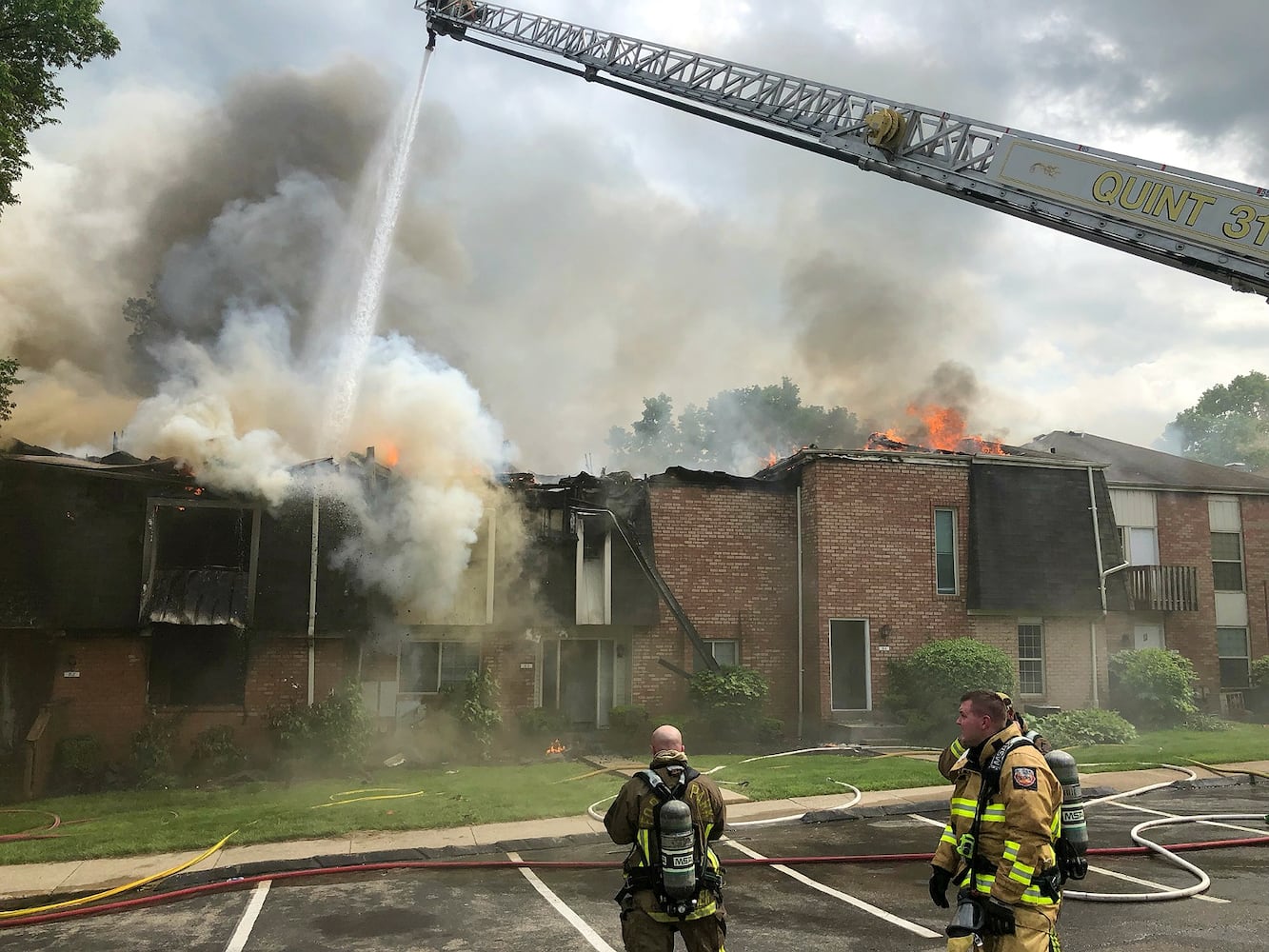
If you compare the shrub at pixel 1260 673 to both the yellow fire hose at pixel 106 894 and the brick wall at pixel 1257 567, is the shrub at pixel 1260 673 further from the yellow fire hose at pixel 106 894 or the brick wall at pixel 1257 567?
the yellow fire hose at pixel 106 894

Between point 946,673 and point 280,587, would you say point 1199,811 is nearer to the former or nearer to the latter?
point 946,673

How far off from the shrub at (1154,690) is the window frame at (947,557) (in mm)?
3984

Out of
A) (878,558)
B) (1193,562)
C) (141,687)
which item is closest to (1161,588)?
(1193,562)

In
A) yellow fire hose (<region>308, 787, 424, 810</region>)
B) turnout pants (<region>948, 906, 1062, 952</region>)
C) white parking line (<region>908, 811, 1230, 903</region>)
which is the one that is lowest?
yellow fire hose (<region>308, 787, 424, 810</region>)

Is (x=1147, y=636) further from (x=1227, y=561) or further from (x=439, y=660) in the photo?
(x=439, y=660)

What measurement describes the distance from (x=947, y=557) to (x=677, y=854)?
16154 mm

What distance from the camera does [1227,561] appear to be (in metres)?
22.6

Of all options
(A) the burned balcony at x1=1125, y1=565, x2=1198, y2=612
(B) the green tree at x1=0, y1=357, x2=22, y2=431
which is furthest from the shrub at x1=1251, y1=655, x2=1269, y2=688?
(B) the green tree at x1=0, y1=357, x2=22, y2=431

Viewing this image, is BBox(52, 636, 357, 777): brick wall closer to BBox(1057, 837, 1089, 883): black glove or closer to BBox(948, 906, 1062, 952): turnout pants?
BBox(1057, 837, 1089, 883): black glove

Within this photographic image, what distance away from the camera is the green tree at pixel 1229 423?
5888 centimetres

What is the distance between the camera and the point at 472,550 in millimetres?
16578

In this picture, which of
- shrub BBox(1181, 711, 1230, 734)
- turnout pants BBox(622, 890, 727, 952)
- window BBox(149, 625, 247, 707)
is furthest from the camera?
shrub BBox(1181, 711, 1230, 734)

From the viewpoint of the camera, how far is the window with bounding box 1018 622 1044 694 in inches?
762

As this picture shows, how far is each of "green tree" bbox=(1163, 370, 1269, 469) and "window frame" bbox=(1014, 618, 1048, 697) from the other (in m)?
47.0
